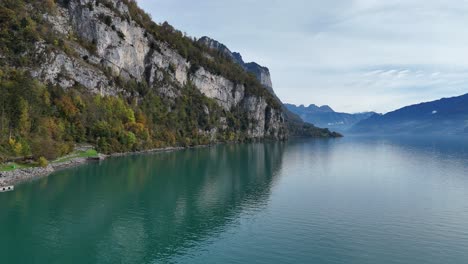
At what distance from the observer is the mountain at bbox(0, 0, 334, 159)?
92750 millimetres

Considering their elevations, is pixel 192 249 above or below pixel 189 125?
below

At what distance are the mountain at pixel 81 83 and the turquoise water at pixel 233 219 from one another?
19.7 m

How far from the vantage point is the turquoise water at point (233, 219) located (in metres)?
39.8

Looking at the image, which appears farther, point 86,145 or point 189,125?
point 189,125

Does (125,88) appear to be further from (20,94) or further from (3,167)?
(3,167)

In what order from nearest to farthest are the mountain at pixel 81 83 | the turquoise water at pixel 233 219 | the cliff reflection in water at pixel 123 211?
the turquoise water at pixel 233 219, the cliff reflection in water at pixel 123 211, the mountain at pixel 81 83

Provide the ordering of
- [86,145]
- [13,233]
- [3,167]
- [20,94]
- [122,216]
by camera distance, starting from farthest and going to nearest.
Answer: [86,145]
[20,94]
[3,167]
[122,216]
[13,233]

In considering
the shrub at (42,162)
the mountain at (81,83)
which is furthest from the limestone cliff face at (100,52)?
the shrub at (42,162)

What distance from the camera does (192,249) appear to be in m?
41.1

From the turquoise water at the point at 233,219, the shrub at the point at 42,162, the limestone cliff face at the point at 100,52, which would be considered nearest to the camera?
the turquoise water at the point at 233,219

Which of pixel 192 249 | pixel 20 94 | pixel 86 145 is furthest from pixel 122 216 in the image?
pixel 86 145

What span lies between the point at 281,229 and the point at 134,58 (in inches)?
6016

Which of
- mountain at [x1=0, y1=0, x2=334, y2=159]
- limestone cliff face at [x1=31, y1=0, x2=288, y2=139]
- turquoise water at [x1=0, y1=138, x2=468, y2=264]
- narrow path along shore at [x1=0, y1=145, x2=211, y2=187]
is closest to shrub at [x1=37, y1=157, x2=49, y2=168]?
narrow path along shore at [x1=0, y1=145, x2=211, y2=187]

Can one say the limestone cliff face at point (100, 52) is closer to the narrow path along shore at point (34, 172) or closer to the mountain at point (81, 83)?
the mountain at point (81, 83)
